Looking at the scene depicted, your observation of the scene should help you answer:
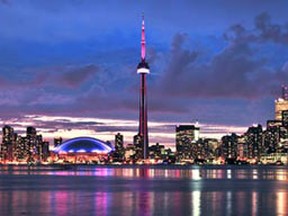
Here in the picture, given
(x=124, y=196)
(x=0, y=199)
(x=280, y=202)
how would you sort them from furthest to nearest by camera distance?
(x=124, y=196)
(x=0, y=199)
(x=280, y=202)

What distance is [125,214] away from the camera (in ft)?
153

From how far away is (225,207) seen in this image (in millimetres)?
52594

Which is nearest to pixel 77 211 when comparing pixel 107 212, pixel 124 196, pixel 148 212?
pixel 107 212

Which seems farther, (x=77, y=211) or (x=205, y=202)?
(x=205, y=202)

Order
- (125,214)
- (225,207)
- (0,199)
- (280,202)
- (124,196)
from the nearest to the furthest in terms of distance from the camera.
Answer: (125,214), (225,207), (280,202), (0,199), (124,196)

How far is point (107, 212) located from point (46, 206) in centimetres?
745

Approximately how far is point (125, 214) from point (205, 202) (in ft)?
44.7

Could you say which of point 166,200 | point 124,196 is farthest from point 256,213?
point 124,196

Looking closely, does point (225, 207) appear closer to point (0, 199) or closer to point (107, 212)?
point (107, 212)

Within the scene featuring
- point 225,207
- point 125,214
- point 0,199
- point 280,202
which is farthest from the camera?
point 0,199

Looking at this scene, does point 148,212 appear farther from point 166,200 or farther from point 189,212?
point 166,200

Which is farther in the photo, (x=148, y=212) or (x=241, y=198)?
(x=241, y=198)

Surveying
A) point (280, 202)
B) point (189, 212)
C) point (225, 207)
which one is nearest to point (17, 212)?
point (189, 212)

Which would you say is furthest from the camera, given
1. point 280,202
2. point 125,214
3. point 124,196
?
point 124,196
